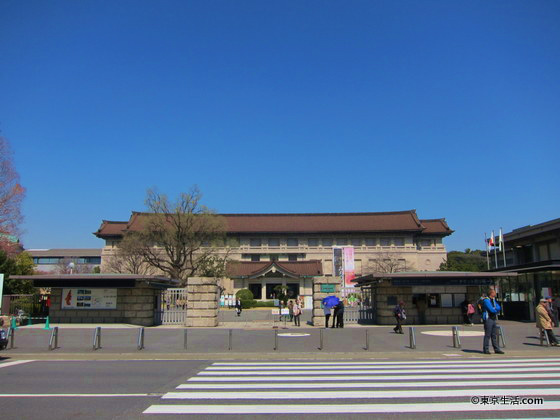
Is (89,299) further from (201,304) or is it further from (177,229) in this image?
(177,229)

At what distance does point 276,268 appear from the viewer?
201 ft

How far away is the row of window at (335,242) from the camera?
71750mm

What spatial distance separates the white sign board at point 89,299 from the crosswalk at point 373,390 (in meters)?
16.1

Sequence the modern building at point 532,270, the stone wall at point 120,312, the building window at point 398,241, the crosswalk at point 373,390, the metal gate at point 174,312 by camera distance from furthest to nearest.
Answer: the building window at point 398,241 < the metal gate at point 174,312 < the stone wall at point 120,312 < the modern building at point 532,270 < the crosswalk at point 373,390

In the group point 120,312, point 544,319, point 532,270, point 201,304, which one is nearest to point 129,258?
point 120,312

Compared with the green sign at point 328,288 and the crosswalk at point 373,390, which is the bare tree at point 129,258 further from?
the crosswalk at point 373,390

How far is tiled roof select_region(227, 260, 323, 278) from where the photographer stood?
201ft

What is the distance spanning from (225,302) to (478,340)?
38775 mm

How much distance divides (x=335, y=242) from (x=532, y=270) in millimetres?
46492

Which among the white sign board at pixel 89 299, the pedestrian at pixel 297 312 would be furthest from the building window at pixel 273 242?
the white sign board at pixel 89 299

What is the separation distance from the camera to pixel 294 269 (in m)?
63.9

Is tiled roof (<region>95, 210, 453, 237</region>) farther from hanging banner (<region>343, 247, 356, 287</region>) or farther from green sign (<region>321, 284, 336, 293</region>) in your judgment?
green sign (<region>321, 284, 336, 293</region>)

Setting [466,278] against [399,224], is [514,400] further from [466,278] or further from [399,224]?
[399,224]

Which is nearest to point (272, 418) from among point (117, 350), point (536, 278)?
point (117, 350)
